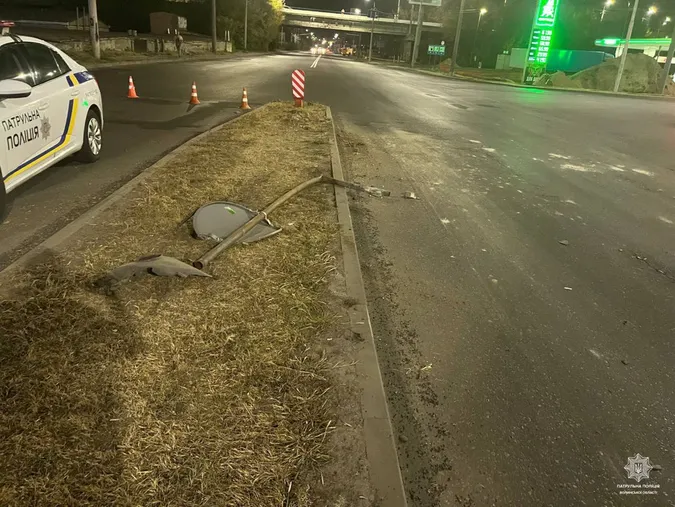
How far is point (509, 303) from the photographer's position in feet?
14.2

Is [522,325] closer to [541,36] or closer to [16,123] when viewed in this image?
[16,123]

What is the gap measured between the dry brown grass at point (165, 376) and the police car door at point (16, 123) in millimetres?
1233

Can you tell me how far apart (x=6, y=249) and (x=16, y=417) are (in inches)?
108

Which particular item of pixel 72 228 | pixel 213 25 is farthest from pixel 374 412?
pixel 213 25

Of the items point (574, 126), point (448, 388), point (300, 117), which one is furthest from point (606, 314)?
point (574, 126)

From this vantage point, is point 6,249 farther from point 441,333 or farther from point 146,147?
point 146,147

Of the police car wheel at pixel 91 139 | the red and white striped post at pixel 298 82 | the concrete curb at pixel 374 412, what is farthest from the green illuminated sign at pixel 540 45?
the concrete curb at pixel 374 412

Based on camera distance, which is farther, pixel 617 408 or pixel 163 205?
pixel 163 205

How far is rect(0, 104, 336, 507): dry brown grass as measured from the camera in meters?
2.25

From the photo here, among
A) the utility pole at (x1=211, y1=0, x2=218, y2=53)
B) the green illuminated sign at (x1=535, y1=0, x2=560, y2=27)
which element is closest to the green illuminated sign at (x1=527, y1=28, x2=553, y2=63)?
the green illuminated sign at (x1=535, y1=0, x2=560, y2=27)

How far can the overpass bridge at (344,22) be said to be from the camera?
98250 mm

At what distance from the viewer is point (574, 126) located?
52.2ft

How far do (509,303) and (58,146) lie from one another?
18.6 ft

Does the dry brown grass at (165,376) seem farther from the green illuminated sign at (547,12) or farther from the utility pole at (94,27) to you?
the green illuminated sign at (547,12)
